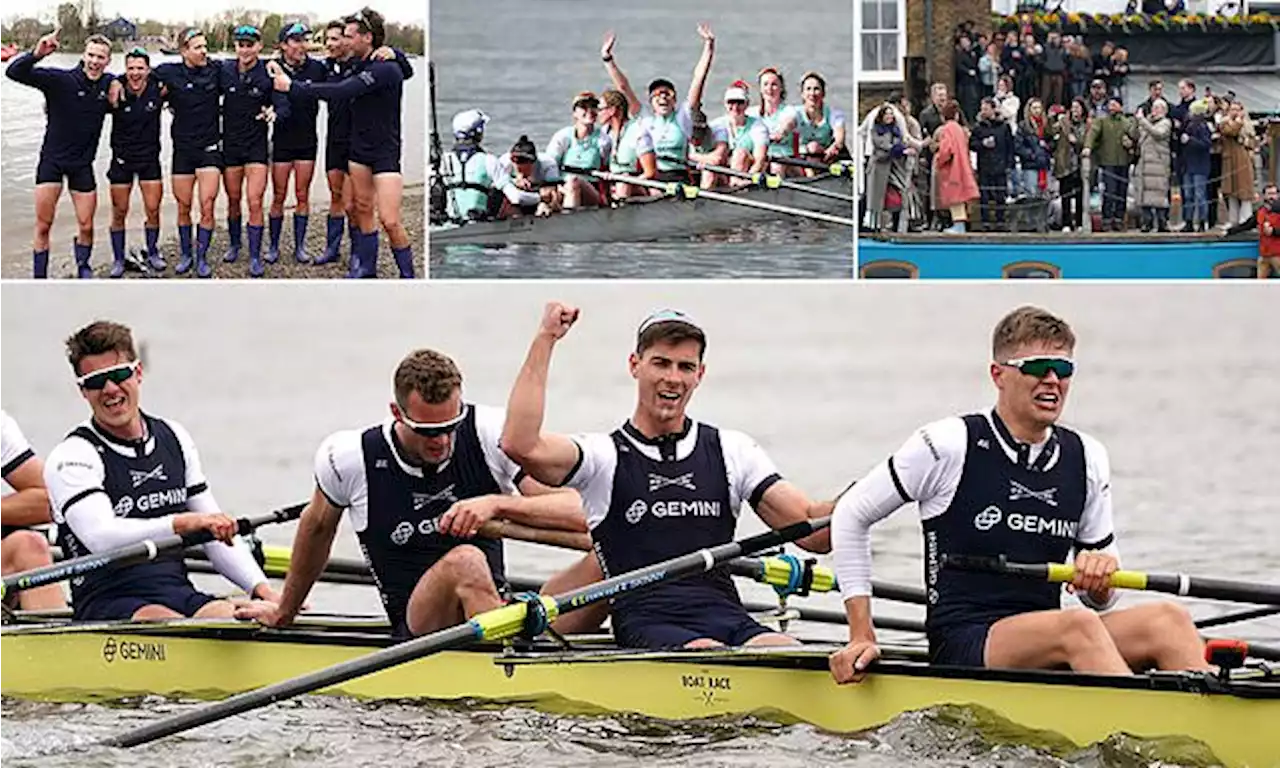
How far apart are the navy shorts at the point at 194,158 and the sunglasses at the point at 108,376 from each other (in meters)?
7.00

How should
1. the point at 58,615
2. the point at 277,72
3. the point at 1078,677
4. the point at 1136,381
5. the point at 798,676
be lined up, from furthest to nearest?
the point at 1136,381, the point at 277,72, the point at 58,615, the point at 798,676, the point at 1078,677

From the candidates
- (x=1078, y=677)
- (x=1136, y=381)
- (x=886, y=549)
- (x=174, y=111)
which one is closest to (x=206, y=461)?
(x=174, y=111)

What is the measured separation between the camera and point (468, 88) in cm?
A: 1499

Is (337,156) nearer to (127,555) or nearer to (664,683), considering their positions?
(127,555)

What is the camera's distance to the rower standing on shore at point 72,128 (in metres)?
14.9

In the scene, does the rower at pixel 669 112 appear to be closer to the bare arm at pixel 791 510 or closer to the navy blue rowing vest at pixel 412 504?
the navy blue rowing vest at pixel 412 504

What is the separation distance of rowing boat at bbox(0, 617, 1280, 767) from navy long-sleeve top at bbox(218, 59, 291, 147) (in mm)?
7049

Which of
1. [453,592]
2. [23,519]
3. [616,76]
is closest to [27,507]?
[23,519]

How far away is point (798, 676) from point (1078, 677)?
34.4 inches

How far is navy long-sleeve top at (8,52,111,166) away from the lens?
1491cm

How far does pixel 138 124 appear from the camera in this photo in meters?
14.9

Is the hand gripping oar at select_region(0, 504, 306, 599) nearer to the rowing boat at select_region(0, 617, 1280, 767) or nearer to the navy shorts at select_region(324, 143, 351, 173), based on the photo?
the rowing boat at select_region(0, 617, 1280, 767)

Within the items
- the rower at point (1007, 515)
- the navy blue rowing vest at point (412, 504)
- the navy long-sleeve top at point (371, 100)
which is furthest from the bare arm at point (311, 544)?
the navy long-sleeve top at point (371, 100)

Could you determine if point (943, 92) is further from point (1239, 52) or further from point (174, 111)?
point (174, 111)
